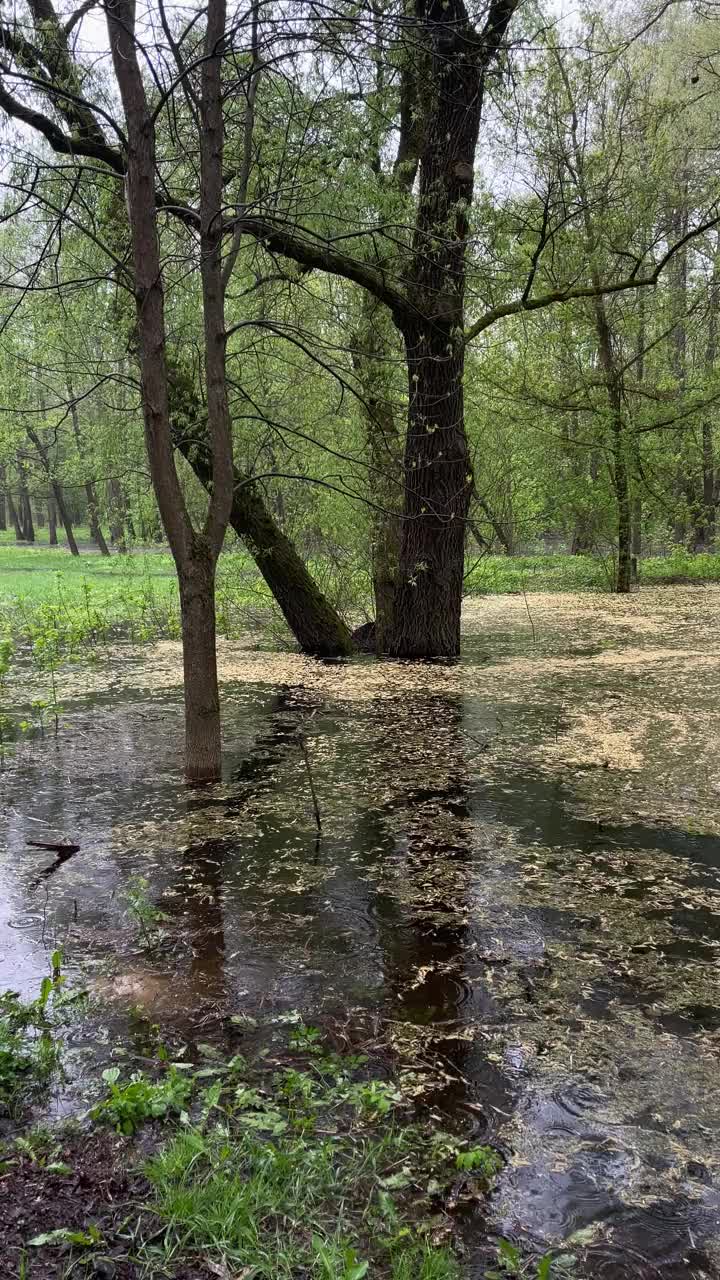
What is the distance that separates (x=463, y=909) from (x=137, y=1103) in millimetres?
2021

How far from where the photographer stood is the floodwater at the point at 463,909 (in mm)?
2604

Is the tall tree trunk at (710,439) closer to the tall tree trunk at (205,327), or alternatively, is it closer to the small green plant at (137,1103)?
the tall tree trunk at (205,327)

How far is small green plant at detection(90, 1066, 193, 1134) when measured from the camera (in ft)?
8.55

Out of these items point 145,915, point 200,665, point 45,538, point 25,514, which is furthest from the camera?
point 45,538

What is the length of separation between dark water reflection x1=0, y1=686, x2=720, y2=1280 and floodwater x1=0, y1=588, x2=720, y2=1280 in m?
0.01

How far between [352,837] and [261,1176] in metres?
2.98

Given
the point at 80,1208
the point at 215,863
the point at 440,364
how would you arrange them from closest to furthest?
the point at 80,1208 → the point at 215,863 → the point at 440,364

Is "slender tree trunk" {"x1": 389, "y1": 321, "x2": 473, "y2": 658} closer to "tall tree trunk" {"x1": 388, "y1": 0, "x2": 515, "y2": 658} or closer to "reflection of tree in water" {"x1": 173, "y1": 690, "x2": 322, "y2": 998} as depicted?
"tall tree trunk" {"x1": 388, "y1": 0, "x2": 515, "y2": 658}

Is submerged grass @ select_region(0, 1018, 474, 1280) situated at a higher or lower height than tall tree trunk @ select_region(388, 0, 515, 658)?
lower

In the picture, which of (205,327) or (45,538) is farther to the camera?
(45,538)

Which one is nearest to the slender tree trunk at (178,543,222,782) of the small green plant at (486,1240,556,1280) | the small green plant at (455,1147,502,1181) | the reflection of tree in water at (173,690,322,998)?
the reflection of tree in water at (173,690,322,998)

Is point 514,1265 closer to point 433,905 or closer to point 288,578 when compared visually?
point 433,905

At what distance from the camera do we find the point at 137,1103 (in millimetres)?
2631

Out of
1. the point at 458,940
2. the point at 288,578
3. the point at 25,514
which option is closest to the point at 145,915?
the point at 458,940
